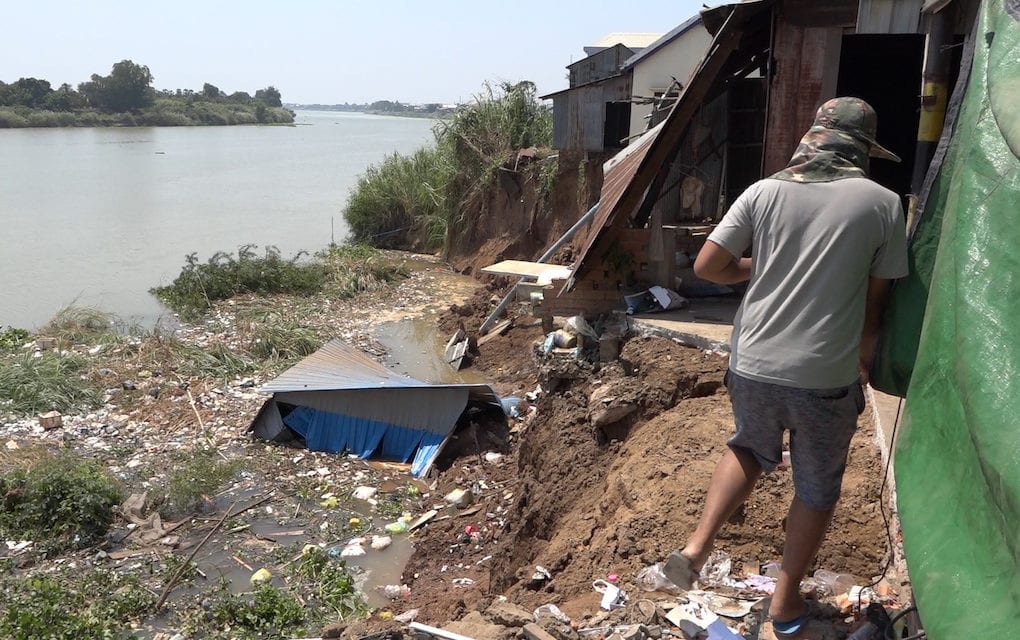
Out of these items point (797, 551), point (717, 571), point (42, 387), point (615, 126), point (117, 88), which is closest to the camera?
point (797, 551)

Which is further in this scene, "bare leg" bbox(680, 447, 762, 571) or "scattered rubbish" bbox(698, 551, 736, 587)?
"scattered rubbish" bbox(698, 551, 736, 587)

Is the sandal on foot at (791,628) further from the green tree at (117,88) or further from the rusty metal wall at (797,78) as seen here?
the green tree at (117,88)

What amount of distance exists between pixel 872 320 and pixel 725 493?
0.72 metres

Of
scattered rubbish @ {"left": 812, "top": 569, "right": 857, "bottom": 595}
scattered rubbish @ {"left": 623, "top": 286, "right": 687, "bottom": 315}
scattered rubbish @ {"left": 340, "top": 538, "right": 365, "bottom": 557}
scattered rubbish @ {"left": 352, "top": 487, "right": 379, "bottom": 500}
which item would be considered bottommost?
scattered rubbish @ {"left": 340, "top": 538, "right": 365, "bottom": 557}

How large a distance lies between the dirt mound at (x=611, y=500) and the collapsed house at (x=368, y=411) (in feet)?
1.53

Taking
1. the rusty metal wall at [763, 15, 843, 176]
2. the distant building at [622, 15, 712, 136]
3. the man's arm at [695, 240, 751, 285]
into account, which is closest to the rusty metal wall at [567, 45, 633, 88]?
the distant building at [622, 15, 712, 136]

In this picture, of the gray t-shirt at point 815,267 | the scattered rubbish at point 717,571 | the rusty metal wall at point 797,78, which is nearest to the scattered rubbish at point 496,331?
the rusty metal wall at point 797,78

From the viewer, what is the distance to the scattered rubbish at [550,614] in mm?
2893

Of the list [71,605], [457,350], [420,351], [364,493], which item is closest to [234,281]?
[420,351]

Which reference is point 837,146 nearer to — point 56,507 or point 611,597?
point 611,597

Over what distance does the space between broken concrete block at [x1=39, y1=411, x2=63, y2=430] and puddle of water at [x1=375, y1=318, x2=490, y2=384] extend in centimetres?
375

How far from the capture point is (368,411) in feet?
24.8

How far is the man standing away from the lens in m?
2.28

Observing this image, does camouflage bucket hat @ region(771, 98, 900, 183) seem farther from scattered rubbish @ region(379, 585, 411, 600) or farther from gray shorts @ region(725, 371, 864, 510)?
scattered rubbish @ region(379, 585, 411, 600)
